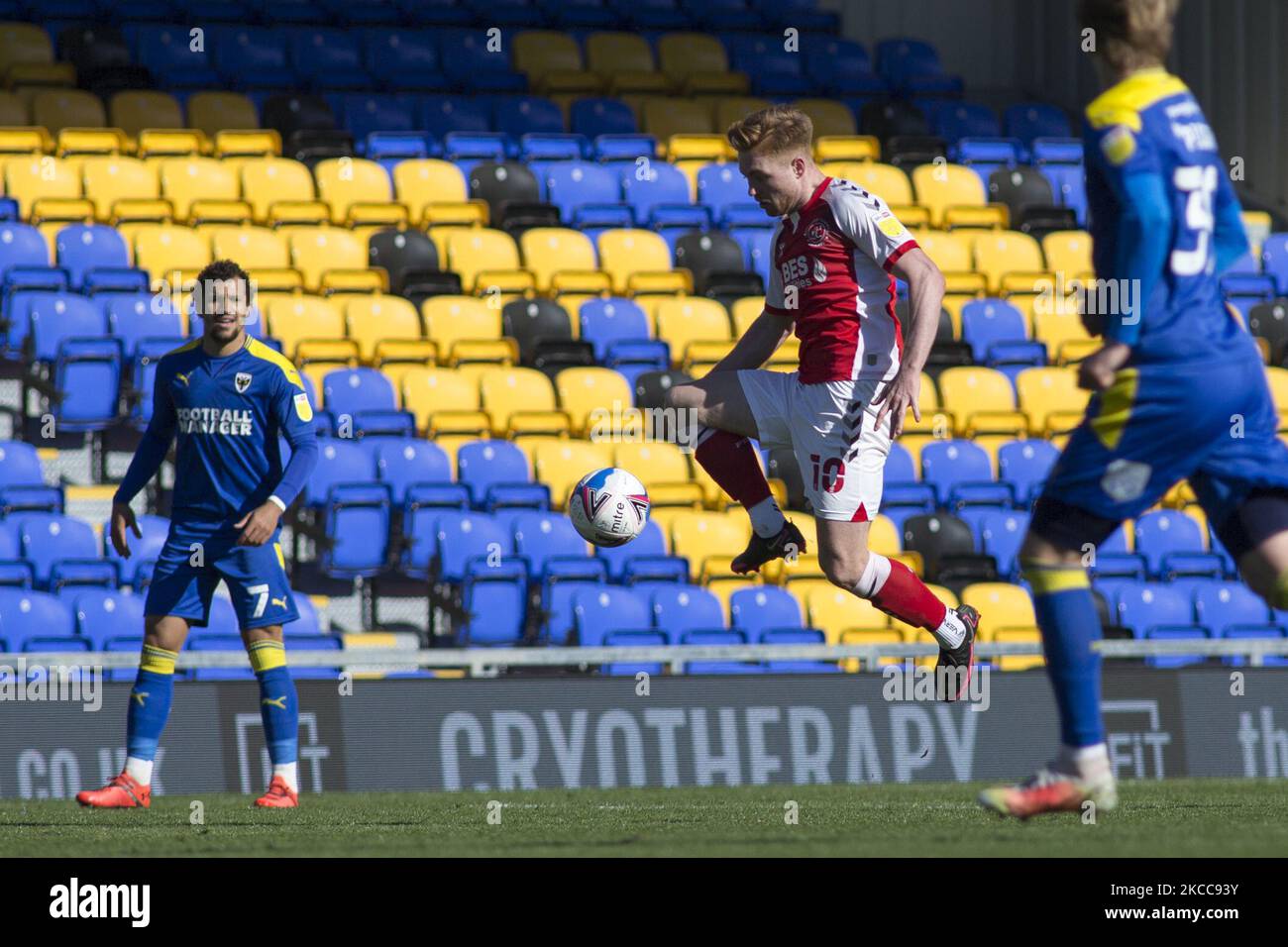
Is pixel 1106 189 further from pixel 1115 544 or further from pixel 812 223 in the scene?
pixel 1115 544

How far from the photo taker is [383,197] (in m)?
17.8

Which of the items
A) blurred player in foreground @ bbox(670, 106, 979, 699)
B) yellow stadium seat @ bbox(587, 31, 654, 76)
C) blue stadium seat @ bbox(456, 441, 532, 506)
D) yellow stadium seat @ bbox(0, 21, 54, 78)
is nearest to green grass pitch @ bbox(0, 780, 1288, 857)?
blurred player in foreground @ bbox(670, 106, 979, 699)

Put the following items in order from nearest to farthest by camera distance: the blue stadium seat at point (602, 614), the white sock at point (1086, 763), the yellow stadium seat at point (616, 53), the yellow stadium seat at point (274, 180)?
the white sock at point (1086, 763)
the blue stadium seat at point (602, 614)
the yellow stadium seat at point (274, 180)
the yellow stadium seat at point (616, 53)

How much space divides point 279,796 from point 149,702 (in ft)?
2.34

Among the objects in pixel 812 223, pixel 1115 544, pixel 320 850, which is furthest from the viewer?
pixel 1115 544

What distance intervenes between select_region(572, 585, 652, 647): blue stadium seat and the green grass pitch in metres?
2.45

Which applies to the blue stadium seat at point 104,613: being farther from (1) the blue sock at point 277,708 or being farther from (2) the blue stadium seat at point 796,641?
(2) the blue stadium seat at point 796,641

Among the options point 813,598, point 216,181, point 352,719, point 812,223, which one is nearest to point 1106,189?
point 812,223

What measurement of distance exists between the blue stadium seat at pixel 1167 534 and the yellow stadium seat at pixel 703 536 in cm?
325

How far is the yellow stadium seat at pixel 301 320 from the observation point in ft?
50.3

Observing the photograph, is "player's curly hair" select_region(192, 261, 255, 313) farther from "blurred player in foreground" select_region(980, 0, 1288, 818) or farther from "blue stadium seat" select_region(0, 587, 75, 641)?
"blurred player in foreground" select_region(980, 0, 1288, 818)

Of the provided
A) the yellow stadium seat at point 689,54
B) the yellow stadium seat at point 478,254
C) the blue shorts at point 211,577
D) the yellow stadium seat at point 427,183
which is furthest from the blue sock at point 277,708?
the yellow stadium seat at point 689,54

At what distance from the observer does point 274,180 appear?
17.4m
